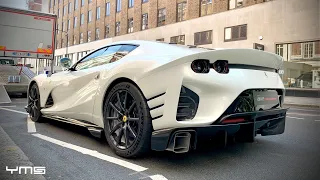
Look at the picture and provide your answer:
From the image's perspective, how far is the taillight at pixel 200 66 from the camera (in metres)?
2.26

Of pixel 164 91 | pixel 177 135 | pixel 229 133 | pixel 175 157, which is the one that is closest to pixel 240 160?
pixel 229 133

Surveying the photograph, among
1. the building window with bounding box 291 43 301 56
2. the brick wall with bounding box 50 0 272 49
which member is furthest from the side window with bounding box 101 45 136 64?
the building window with bounding box 291 43 301 56

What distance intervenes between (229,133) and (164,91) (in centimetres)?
72

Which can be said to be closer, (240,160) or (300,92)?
(240,160)

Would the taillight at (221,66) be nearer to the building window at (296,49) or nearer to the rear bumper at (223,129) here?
the rear bumper at (223,129)

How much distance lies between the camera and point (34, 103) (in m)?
4.64

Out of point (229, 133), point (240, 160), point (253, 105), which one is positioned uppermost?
point (253, 105)

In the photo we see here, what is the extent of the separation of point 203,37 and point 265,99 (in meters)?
15.7

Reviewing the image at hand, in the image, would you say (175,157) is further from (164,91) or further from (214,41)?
(214,41)

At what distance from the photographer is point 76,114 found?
134 inches

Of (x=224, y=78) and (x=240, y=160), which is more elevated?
(x=224, y=78)

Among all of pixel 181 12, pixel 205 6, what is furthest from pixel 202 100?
pixel 205 6

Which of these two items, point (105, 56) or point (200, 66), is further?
point (105, 56)

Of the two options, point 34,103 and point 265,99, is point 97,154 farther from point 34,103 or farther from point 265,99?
point 34,103
